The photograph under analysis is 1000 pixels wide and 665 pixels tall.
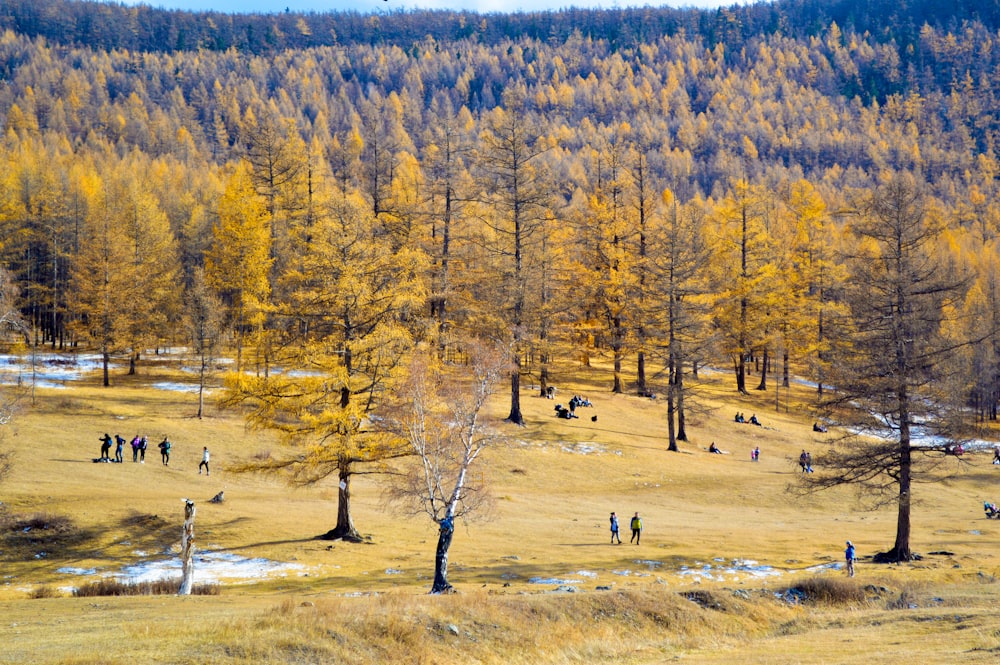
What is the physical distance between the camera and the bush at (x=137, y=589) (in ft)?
67.3

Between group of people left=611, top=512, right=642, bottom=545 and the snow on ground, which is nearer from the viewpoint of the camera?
the snow on ground

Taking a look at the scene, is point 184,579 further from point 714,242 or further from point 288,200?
point 714,242

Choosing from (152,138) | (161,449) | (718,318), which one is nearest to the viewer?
(161,449)

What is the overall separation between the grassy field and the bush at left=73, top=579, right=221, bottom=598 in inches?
29.2

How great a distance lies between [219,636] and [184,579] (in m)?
8.15

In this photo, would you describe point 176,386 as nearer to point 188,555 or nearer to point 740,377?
point 188,555

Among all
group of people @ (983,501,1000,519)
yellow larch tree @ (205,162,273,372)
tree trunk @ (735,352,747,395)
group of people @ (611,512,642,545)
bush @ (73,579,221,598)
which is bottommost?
group of people @ (983,501,1000,519)

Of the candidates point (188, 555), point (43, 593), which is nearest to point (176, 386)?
point (43, 593)

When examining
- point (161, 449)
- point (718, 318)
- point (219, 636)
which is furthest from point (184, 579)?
point (718, 318)

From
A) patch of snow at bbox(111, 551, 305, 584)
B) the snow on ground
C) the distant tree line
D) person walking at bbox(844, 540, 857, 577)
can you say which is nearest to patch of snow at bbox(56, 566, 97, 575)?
the snow on ground

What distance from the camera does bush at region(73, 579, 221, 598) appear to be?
2050cm

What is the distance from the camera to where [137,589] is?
21.0 m

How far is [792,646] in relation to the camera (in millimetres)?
16453

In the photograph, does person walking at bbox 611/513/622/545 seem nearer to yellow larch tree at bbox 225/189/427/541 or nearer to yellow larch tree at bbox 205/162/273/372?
yellow larch tree at bbox 225/189/427/541
